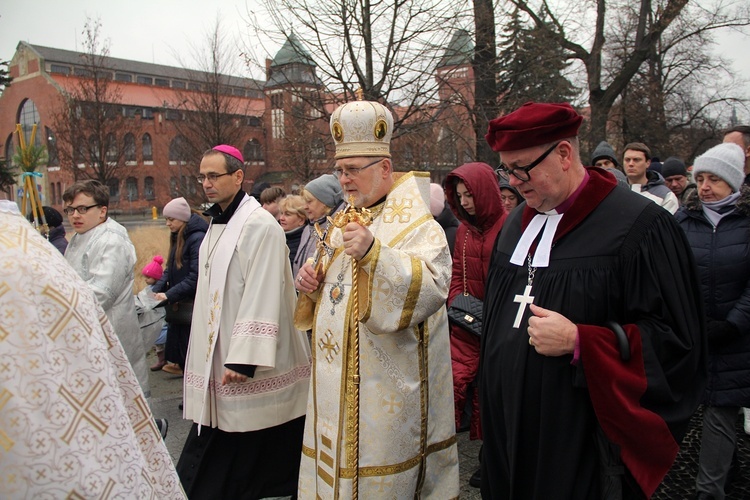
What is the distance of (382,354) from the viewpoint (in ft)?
9.36

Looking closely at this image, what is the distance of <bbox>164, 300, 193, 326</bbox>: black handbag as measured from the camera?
229 inches

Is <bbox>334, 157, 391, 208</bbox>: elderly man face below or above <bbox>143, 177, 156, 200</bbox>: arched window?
above

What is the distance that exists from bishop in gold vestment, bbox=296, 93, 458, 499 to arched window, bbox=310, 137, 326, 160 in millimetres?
6386

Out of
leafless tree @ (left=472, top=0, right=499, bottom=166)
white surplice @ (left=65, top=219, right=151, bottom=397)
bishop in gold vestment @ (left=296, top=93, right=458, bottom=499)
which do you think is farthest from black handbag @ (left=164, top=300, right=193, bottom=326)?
leafless tree @ (left=472, top=0, right=499, bottom=166)

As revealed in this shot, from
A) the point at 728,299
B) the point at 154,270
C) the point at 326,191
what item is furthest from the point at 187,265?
the point at 728,299

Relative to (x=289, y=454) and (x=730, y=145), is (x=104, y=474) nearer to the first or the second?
(x=289, y=454)

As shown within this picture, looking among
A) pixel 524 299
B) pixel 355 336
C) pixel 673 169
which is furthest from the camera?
pixel 673 169

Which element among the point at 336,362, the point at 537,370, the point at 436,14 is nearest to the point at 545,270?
the point at 537,370

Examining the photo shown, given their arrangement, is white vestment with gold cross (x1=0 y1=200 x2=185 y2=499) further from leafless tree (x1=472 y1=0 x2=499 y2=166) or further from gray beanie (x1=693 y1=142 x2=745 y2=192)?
leafless tree (x1=472 y1=0 x2=499 y2=166)

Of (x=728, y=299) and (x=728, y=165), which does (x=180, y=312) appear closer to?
(x=728, y=299)

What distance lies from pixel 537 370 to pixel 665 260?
1.95 ft

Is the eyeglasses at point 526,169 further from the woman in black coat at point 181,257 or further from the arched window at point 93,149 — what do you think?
the arched window at point 93,149

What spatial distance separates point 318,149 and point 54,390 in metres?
8.58

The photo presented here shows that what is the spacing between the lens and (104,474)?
1323mm
